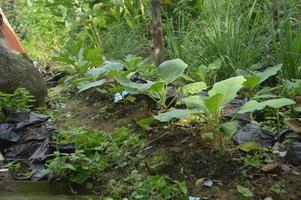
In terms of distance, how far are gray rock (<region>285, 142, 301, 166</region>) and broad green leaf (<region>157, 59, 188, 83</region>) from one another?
2.80 ft

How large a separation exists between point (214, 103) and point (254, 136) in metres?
0.44

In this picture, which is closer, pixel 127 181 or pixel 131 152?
pixel 127 181

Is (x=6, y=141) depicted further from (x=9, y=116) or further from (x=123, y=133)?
(x=123, y=133)

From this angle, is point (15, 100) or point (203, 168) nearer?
point (203, 168)

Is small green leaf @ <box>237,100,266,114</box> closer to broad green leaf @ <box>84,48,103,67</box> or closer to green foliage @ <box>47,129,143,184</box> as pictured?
green foliage @ <box>47,129,143,184</box>

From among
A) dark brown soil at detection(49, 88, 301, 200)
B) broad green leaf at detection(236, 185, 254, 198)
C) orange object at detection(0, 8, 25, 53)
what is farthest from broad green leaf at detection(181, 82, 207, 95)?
orange object at detection(0, 8, 25, 53)

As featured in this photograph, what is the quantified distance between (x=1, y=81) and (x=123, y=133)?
139 cm

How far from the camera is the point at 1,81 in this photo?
12.4 ft

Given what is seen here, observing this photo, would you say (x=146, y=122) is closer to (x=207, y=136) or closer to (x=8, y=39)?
(x=207, y=136)

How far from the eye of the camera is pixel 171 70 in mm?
2982

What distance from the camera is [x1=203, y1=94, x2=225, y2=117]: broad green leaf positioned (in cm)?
235

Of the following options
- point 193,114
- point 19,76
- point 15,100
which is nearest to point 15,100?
point 15,100

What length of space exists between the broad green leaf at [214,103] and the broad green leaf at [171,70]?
1.79ft

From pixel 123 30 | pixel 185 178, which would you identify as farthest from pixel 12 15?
pixel 185 178
